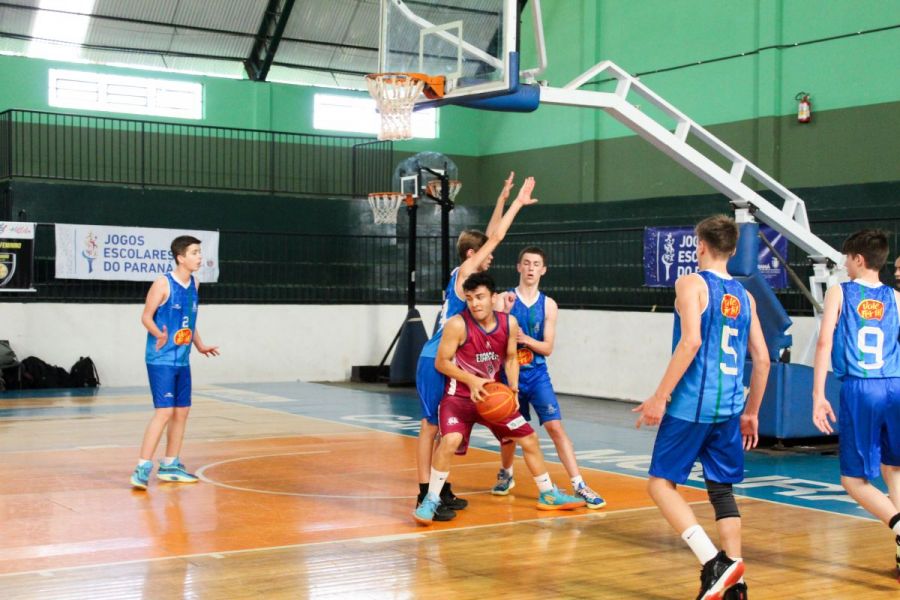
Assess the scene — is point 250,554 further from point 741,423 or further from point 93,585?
point 741,423

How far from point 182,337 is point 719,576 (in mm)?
4976

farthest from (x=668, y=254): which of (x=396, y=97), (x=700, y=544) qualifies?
(x=700, y=544)

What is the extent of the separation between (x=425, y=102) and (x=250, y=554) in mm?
5606

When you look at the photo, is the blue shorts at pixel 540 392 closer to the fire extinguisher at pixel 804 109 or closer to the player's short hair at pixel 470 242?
the player's short hair at pixel 470 242

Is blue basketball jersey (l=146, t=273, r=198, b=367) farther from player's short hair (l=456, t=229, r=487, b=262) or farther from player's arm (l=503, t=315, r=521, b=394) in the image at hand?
player's arm (l=503, t=315, r=521, b=394)

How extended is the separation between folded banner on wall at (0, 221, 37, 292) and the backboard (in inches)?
309

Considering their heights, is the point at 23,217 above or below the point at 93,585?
above

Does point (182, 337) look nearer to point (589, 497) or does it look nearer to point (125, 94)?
point (589, 497)

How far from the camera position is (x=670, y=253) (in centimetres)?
1588

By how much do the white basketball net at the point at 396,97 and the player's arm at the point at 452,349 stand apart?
4051mm

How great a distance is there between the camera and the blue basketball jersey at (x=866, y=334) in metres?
6.25

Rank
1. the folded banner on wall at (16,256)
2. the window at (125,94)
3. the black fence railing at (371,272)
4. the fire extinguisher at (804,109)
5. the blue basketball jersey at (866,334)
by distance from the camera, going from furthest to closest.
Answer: the window at (125,94), the fire extinguisher at (804,109), the folded banner on wall at (16,256), the black fence railing at (371,272), the blue basketball jersey at (866,334)

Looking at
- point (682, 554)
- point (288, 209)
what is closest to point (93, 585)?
point (682, 554)

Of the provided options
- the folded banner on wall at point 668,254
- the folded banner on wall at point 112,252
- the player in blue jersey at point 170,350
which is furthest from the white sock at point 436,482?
the folded banner on wall at point 112,252
